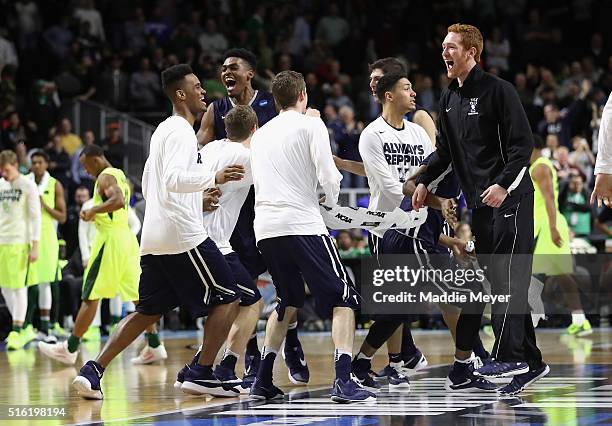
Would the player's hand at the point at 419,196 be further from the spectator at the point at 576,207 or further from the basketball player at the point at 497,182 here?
the spectator at the point at 576,207

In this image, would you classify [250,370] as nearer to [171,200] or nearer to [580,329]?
[171,200]

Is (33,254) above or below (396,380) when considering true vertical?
above

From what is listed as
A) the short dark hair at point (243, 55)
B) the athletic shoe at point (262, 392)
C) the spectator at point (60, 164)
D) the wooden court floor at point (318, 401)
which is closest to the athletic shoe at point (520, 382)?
the wooden court floor at point (318, 401)

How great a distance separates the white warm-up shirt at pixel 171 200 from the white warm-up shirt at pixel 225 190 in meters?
0.45

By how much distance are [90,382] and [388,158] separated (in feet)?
8.15

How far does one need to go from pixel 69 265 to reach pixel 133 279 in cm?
417

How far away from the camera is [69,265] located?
15.7 metres

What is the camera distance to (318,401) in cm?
758

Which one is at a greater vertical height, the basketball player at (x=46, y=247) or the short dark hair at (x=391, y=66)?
the short dark hair at (x=391, y=66)

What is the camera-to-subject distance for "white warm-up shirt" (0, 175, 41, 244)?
1346 cm

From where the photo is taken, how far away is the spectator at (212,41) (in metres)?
21.6

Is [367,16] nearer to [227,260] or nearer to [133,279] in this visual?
[133,279]

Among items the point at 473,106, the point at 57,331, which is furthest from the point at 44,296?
the point at 473,106

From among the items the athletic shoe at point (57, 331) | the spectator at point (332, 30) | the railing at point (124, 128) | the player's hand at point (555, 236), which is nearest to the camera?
the player's hand at point (555, 236)
